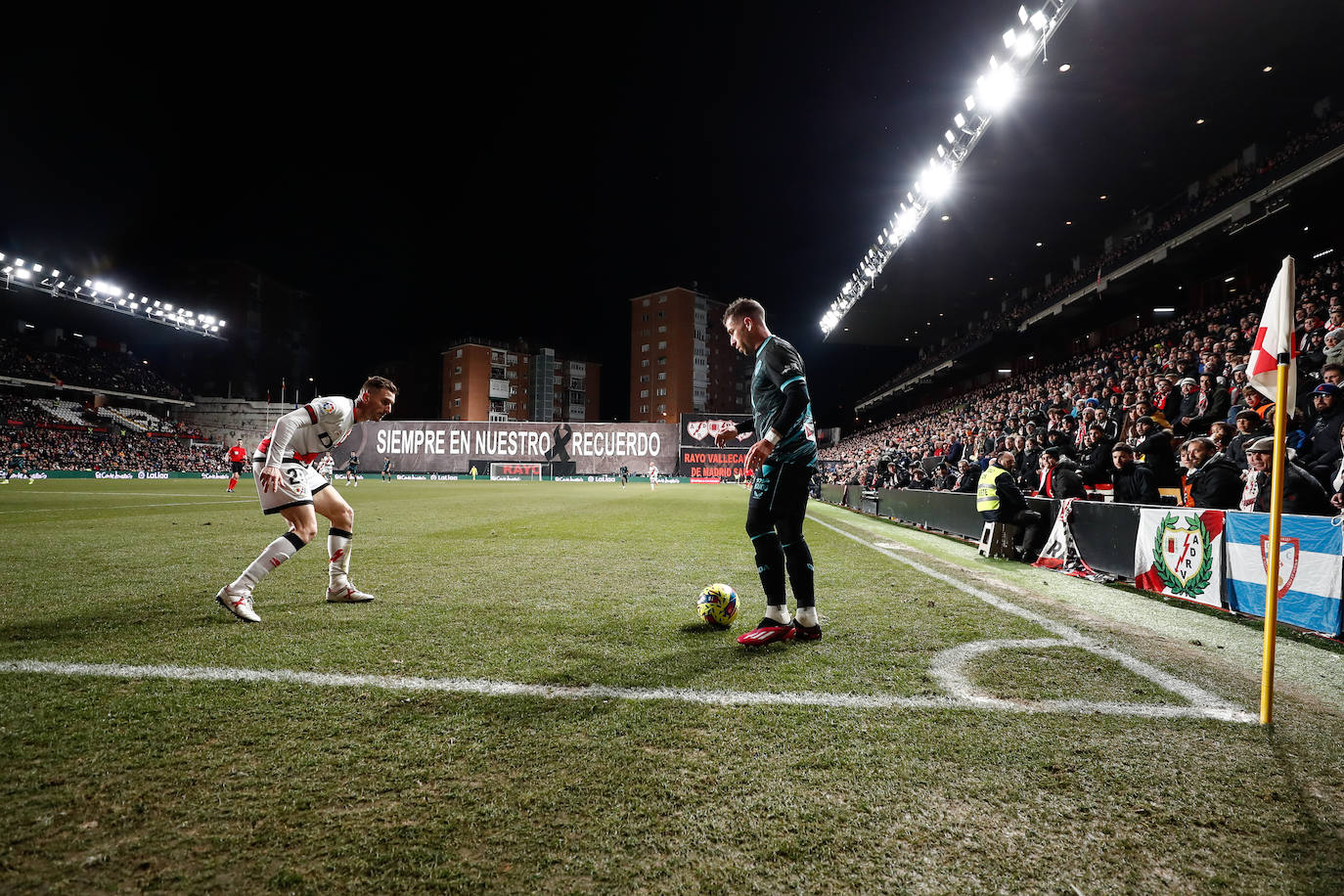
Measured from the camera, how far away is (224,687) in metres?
2.91

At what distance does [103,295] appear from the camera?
4434cm

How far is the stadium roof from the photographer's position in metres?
13.8

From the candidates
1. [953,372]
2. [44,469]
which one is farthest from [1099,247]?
[44,469]

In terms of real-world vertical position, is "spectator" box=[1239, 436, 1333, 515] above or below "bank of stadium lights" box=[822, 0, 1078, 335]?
below

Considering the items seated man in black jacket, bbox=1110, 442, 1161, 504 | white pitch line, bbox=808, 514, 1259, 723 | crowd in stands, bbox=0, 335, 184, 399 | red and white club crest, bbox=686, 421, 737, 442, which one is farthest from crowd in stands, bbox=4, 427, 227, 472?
seated man in black jacket, bbox=1110, 442, 1161, 504

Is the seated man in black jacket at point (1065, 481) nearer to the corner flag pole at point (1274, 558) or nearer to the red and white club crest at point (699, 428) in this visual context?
the corner flag pole at point (1274, 558)

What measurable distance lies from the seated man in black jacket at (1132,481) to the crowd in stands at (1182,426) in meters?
0.02

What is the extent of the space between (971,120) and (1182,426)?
13.3m

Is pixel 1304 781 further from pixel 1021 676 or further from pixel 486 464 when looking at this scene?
pixel 486 464

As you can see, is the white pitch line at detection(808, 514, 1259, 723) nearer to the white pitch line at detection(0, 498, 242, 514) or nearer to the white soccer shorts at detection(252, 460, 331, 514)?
the white soccer shorts at detection(252, 460, 331, 514)

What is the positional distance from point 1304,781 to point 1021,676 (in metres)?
1.20

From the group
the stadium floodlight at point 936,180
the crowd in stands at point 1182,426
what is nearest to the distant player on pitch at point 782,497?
the crowd in stands at point 1182,426

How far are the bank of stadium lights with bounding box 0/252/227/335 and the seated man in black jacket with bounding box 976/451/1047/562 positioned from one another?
5612cm

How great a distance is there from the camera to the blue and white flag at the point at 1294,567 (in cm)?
478
